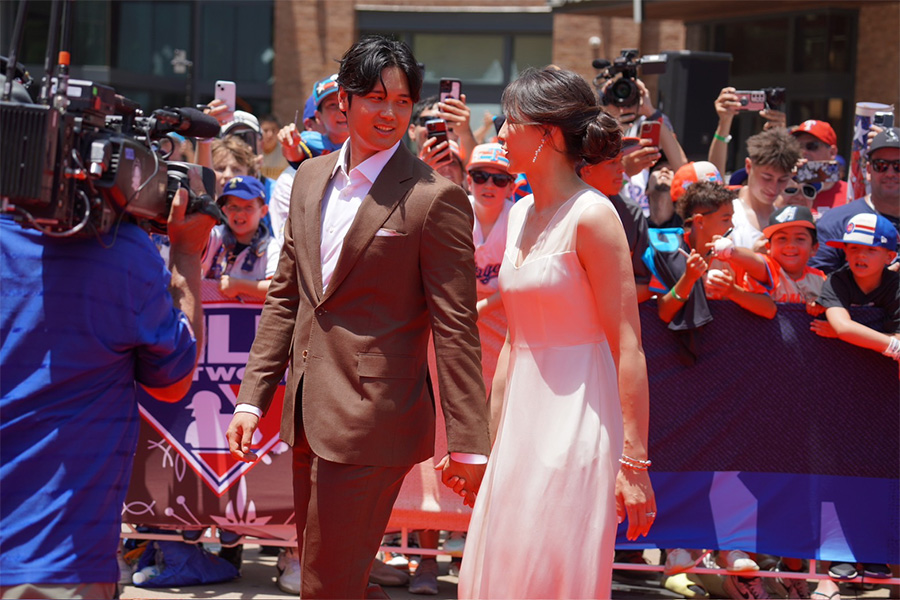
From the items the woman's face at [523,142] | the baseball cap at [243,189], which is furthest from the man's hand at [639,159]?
the woman's face at [523,142]

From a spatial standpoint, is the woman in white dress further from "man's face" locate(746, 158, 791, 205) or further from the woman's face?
"man's face" locate(746, 158, 791, 205)

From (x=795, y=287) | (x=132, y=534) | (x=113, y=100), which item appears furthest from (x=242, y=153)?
(x=113, y=100)

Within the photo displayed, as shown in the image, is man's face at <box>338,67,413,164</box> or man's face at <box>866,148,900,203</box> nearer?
man's face at <box>338,67,413,164</box>

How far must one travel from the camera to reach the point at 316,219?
3.75 meters

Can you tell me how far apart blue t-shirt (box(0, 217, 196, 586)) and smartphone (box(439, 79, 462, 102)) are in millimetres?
3523

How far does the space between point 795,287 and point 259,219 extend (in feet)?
9.95

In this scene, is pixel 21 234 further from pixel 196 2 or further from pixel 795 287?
pixel 196 2

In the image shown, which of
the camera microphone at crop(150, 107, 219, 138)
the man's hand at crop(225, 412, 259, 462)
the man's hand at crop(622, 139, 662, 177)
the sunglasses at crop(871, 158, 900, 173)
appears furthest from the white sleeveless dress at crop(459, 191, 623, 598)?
the sunglasses at crop(871, 158, 900, 173)

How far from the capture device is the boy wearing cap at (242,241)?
20.3 feet

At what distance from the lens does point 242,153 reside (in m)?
7.10

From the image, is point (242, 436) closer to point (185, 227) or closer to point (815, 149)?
point (185, 227)

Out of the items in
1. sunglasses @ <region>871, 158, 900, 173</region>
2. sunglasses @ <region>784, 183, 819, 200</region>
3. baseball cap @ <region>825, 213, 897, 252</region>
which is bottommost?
baseball cap @ <region>825, 213, 897, 252</region>

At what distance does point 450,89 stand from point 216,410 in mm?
2287

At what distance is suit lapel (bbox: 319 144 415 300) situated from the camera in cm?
361
